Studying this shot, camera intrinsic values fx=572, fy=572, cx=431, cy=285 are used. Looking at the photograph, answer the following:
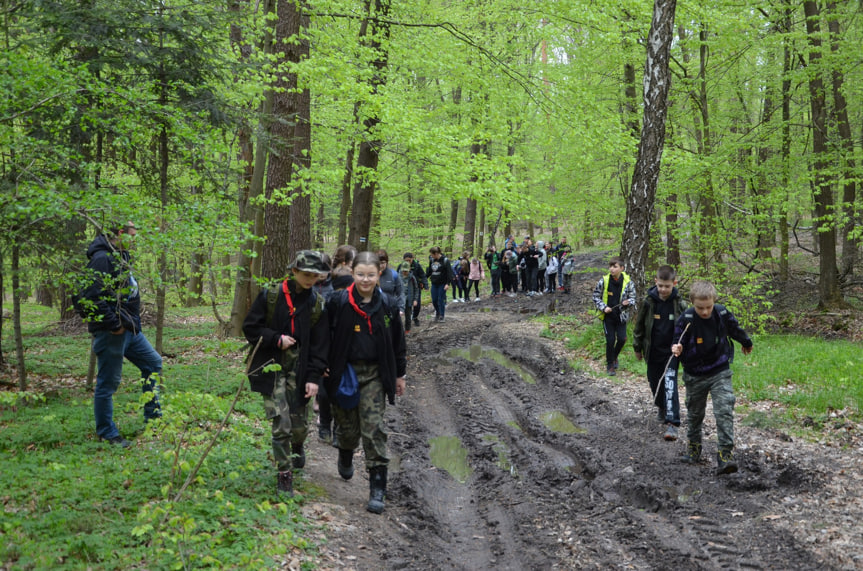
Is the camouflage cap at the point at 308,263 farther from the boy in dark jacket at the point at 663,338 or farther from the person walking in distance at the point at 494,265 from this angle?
the person walking in distance at the point at 494,265

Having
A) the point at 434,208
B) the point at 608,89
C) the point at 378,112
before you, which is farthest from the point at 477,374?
the point at 434,208

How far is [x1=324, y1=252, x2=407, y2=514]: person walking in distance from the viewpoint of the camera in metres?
5.14

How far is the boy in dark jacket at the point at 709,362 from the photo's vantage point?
5988 millimetres

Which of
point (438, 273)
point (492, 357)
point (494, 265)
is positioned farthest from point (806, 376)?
point (494, 265)

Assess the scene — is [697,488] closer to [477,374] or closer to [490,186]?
[477,374]

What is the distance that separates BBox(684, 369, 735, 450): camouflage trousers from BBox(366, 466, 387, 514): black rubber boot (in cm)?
348

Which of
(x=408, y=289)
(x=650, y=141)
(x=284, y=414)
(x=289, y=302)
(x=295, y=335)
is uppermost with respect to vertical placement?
(x=650, y=141)

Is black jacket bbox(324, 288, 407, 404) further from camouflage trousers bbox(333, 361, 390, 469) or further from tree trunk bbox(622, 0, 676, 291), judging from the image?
tree trunk bbox(622, 0, 676, 291)

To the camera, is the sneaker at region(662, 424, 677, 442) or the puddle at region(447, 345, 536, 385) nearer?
the sneaker at region(662, 424, 677, 442)

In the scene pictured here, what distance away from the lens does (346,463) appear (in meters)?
5.71

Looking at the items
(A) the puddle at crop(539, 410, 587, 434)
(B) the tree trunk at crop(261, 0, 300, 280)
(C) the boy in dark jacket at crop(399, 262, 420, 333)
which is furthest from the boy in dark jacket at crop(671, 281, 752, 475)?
(C) the boy in dark jacket at crop(399, 262, 420, 333)

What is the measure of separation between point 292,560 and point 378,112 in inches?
347

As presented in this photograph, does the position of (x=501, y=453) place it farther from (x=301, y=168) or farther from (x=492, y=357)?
(x=301, y=168)

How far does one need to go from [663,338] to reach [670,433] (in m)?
1.25
